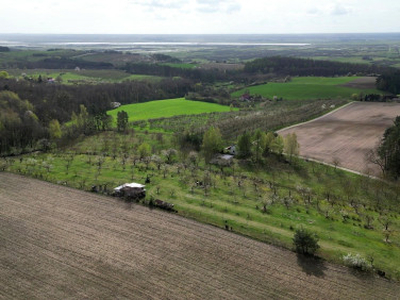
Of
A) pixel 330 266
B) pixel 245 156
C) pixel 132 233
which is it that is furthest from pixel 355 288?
pixel 245 156

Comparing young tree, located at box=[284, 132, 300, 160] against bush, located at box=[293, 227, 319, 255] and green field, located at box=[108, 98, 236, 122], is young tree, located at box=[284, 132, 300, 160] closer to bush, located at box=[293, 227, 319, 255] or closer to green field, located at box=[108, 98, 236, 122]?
bush, located at box=[293, 227, 319, 255]

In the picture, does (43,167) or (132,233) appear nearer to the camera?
(132,233)

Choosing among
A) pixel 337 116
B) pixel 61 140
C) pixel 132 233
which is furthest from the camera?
pixel 337 116

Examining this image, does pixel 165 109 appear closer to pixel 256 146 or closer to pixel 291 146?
pixel 256 146

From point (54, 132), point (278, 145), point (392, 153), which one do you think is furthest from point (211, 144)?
point (54, 132)

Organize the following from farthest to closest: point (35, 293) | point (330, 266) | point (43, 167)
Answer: point (43, 167) < point (330, 266) < point (35, 293)

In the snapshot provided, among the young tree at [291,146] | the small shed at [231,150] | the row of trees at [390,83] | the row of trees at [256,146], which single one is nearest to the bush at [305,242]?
the row of trees at [256,146]

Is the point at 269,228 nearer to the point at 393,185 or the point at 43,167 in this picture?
the point at 393,185

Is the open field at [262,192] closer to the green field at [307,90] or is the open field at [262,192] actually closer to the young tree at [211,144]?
the young tree at [211,144]
